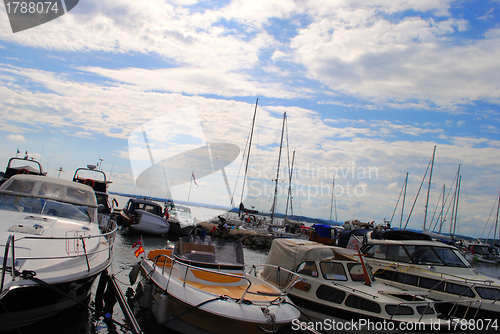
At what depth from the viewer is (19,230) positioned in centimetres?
716

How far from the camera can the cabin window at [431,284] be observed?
11008 millimetres

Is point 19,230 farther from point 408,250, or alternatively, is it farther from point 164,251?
A: point 408,250

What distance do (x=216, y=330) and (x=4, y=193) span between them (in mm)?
7358

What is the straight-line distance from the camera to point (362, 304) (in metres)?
8.66

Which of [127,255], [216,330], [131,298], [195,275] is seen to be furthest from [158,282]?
[127,255]

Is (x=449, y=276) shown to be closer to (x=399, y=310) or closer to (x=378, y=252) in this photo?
(x=378, y=252)

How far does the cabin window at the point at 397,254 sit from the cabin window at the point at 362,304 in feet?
17.2

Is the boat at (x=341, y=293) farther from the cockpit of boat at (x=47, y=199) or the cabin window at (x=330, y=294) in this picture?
the cockpit of boat at (x=47, y=199)

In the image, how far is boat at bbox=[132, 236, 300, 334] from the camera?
6.54 metres

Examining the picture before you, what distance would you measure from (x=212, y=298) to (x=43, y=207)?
5884mm

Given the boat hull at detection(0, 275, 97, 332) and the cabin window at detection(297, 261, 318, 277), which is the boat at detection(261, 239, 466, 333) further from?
the boat hull at detection(0, 275, 97, 332)

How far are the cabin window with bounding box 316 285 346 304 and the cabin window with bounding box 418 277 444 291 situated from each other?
413 centimetres

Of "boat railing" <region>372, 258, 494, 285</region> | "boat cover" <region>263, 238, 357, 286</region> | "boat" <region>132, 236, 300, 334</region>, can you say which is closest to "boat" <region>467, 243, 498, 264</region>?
"boat railing" <region>372, 258, 494, 285</region>

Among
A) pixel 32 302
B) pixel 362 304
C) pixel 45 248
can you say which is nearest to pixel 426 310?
pixel 362 304
